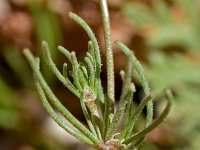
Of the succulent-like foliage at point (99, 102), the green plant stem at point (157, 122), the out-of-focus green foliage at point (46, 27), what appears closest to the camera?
the green plant stem at point (157, 122)

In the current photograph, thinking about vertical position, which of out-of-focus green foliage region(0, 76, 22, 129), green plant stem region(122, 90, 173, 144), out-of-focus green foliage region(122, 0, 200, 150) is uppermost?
green plant stem region(122, 90, 173, 144)

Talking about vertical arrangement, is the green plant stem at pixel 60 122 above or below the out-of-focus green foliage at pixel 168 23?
above

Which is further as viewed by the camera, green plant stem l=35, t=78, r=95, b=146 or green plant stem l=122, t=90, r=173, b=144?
green plant stem l=35, t=78, r=95, b=146

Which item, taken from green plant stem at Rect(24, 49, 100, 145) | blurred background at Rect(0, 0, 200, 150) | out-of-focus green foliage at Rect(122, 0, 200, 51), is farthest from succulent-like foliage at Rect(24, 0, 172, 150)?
out-of-focus green foliage at Rect(122, 0, 200, 51)

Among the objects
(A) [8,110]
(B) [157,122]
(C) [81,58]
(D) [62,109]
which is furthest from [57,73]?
(C) [81,58]

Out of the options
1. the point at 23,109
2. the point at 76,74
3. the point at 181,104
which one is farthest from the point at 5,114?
the point at 76,74

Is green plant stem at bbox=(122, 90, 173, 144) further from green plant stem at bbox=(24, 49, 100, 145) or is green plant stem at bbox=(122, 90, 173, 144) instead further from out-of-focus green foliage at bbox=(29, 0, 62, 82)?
out-of-focus green foliage at bbox=(29, 0, 62, 82)

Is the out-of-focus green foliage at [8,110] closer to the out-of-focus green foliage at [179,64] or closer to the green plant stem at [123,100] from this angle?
the out-of-focus green foliage at [179,64]

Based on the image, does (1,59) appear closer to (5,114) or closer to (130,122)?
(5,114)

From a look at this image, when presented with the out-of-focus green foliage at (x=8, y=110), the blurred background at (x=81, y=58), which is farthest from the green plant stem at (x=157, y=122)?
the out-of-focus green foliage at (x=8, y=110)
